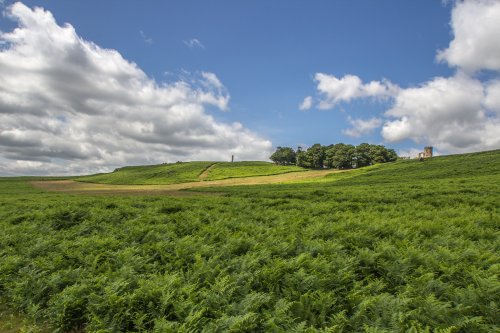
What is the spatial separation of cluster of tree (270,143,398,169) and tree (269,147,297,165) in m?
15.8

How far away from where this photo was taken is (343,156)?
12812 centimetres

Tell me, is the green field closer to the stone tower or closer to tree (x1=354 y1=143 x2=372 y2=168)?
the stone tower

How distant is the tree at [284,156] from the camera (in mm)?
157250

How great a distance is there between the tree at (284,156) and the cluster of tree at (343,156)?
15774mm

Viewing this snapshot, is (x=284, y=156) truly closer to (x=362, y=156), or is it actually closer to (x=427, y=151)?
(x=362, y=156)

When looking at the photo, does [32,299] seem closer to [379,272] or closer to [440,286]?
[379,272]

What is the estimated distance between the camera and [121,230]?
44.1 ft

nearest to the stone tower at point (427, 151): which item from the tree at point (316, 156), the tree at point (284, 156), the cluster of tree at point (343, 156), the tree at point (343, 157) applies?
the cluster of tree at point (343, 156)

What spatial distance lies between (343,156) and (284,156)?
35855mm

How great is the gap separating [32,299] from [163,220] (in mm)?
7832

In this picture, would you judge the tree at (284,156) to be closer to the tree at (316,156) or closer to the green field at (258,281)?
the tree at (316,156)

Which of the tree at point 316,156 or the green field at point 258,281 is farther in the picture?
the tree at point 316,156

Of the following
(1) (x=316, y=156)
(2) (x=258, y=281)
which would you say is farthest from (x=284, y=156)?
(2) (x=258, y=281)

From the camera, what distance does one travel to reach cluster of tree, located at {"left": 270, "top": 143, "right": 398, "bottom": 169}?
130 meters
